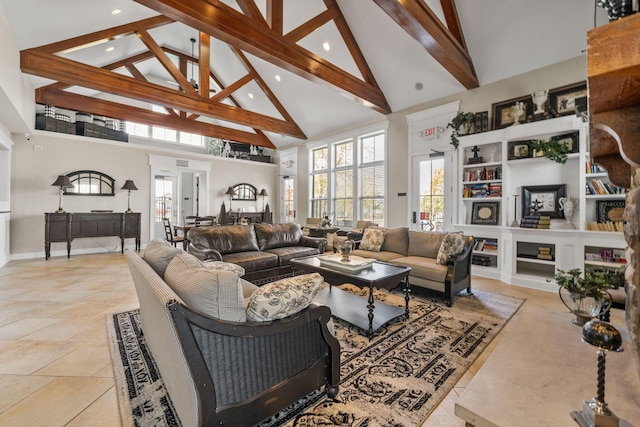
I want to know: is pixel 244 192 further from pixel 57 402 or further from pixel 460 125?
pixel 57 402

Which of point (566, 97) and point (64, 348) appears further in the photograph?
point (566, 97)

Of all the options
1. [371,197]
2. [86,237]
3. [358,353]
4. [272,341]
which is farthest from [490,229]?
[86,237]

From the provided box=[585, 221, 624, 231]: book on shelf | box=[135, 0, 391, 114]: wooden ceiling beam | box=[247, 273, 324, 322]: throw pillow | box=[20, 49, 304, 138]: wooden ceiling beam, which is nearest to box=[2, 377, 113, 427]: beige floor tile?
box=[247, 273, 324, 322]: throw pillow

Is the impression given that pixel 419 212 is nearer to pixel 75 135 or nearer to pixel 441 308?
pixel 441 308

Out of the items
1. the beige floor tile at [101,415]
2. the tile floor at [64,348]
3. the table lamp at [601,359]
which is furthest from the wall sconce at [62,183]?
the table lamp at [601,359]

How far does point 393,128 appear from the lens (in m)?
6.32

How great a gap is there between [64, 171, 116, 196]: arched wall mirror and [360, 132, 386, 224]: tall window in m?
6.22

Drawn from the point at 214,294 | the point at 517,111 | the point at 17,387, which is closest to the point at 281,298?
the point at 214,294

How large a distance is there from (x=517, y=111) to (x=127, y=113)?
792cm

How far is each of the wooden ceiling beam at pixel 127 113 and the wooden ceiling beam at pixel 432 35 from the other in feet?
19.4

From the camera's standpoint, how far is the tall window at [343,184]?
24.4 ft

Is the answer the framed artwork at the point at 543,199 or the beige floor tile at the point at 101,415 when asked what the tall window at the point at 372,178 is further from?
the beige floor tile at the point at 101,415

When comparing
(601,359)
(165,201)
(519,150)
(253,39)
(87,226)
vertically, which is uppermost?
(253,39)

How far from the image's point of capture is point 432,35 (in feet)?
11.8
